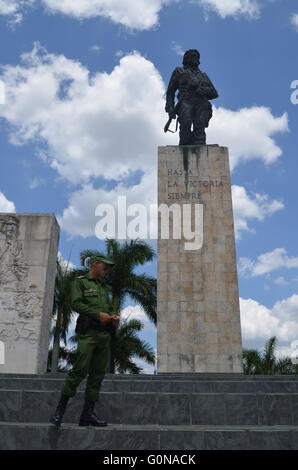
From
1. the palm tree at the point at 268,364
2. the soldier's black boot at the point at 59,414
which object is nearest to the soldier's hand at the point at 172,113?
Result: the soldier's black boot at the point at 59,414

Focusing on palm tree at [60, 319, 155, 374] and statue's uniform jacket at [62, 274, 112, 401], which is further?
palm tree at [60, 319, 155, 374]

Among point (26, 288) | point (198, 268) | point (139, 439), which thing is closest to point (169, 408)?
point (139, 439)

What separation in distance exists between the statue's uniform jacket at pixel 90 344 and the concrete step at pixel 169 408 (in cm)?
81

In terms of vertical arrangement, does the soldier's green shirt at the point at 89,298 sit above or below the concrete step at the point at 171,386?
above

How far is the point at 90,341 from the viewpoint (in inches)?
154

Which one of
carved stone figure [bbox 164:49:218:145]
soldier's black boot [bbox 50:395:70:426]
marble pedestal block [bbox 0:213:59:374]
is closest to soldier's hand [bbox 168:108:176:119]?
carved stone figure [bbox 164:49:218:145]

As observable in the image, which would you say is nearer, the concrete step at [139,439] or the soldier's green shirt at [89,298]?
the concrete step at [139,439]

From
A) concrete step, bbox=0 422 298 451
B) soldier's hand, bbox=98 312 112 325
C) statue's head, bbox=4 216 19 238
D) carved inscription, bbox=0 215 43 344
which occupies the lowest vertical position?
concrete step, bbox=0 422 298 451

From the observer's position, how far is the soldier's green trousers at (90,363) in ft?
12.5

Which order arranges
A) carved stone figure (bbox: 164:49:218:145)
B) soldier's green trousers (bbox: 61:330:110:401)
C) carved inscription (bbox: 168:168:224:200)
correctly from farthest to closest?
carved stone figure (bbox: 164:49:218:145) → carved inscription (bbox: 168:168:224:200) → soldier's green trousers (bbox: 61:330:110:401)

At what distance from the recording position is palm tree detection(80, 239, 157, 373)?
22.4 m

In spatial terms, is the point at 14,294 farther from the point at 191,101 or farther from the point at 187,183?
the point at 191,101

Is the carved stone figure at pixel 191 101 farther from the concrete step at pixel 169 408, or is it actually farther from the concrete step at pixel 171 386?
the concrete step at pixel 169 408

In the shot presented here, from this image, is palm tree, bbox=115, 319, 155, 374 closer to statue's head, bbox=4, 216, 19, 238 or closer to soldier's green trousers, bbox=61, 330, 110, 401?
statue's head, bbox=4, 216, 19, 238
